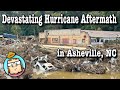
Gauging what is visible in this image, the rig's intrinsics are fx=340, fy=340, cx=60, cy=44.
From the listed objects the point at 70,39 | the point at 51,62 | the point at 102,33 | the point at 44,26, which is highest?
the point at 44,26

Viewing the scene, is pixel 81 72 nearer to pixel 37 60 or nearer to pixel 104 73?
pixel 104 73

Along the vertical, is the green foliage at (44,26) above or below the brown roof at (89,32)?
above

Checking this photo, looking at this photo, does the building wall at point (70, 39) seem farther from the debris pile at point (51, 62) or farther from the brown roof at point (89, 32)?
the debris pile at point (51, 62)

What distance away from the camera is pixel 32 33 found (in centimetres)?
689

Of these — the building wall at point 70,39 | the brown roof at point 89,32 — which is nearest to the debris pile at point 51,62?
the building wall at point 70,39

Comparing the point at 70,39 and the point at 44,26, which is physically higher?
the point at 44,26

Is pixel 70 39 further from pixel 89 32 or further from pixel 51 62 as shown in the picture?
pixel 51 62

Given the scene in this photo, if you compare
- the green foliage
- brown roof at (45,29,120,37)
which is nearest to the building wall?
brown roof at (45,29,120,37)

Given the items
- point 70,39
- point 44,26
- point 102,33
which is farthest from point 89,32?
point 44,26

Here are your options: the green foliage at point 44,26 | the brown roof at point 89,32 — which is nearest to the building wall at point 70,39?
the brown roof at point 89,32

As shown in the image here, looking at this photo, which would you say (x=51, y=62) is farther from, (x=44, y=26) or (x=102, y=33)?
(x=102, y=33)

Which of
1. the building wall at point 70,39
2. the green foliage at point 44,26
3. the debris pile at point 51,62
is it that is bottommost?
the debris pile at point 51,62

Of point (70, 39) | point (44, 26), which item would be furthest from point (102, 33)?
point (44, 26)
